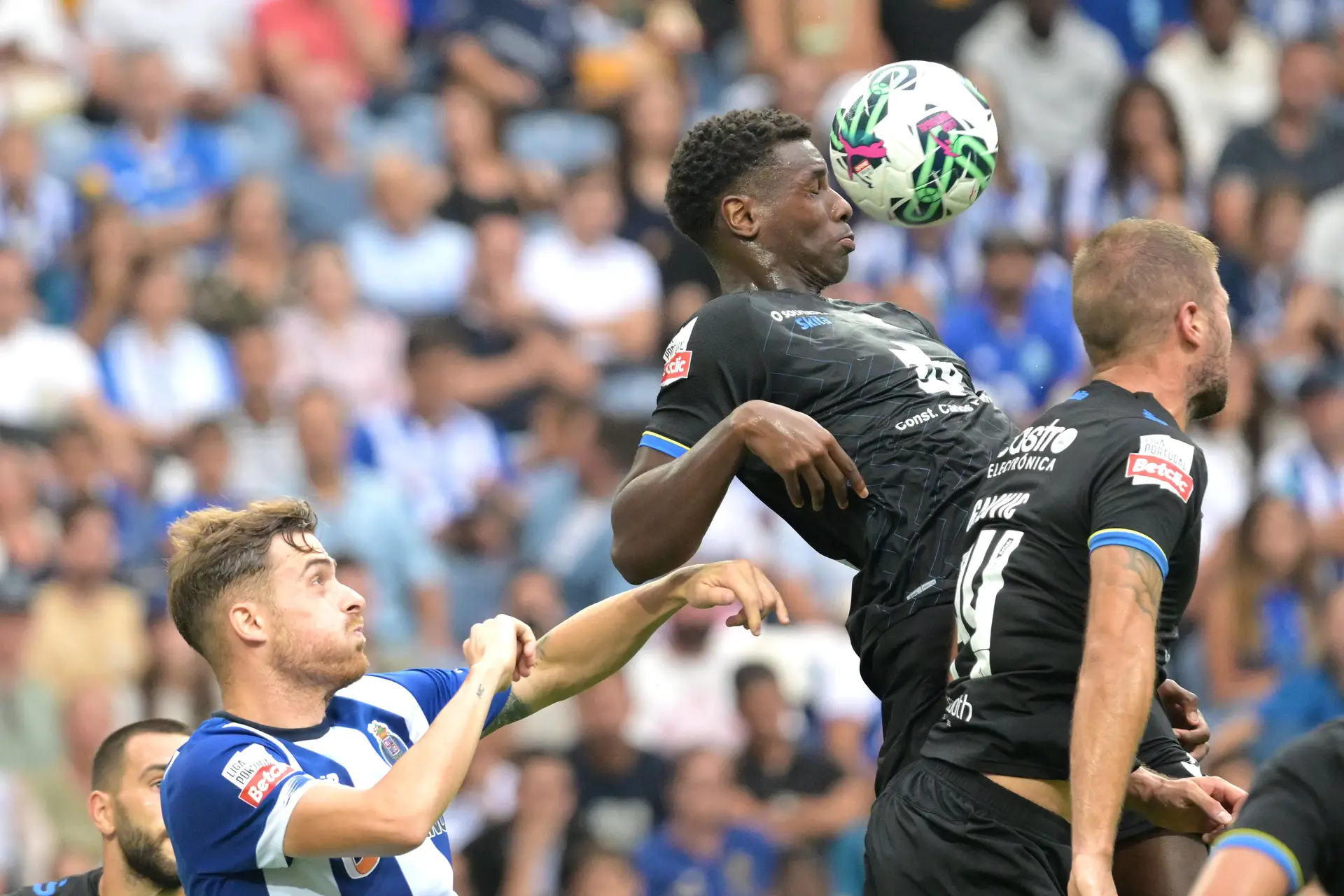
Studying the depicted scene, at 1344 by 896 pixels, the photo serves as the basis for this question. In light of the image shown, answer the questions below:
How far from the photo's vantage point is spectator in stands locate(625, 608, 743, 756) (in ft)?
35.5

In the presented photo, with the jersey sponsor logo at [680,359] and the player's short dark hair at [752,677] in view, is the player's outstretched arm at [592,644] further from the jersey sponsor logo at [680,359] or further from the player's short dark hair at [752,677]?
the player's short dark hair at [752,677]

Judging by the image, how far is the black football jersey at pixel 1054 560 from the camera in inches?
181

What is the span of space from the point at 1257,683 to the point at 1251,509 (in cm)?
102

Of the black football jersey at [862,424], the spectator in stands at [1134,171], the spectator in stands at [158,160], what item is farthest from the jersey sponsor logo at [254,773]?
the spectator in stands at [1134,171]

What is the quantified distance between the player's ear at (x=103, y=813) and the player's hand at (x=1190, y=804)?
3.36m

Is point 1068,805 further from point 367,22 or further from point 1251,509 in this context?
point 367,22

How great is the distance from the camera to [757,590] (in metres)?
5.07

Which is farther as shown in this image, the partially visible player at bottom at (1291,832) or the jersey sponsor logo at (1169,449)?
the jersey sponsor logo at (1169,449)

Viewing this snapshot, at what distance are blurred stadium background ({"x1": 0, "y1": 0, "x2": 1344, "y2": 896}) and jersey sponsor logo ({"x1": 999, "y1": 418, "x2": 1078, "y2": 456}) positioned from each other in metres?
5.14

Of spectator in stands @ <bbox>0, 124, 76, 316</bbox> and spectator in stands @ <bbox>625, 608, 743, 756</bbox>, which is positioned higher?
spectator in stands @ <bbox>0, 124, 76, 316</bbox>

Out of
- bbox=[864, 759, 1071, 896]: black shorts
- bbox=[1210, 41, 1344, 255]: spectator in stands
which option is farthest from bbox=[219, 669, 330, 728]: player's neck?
bbox=[1210, 41, 1344, 255]: spectator in stands

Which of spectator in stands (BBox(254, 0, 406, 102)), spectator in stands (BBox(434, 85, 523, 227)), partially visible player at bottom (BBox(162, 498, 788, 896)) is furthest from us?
spectator in stands (BBox(254, 0, 406, 102))

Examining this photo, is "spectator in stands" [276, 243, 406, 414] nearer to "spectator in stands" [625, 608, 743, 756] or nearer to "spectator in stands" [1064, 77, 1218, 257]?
"spectator in stands" [625, 608, 743, 756]

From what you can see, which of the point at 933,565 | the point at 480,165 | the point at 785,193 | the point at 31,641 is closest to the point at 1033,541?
the point at 933,565
